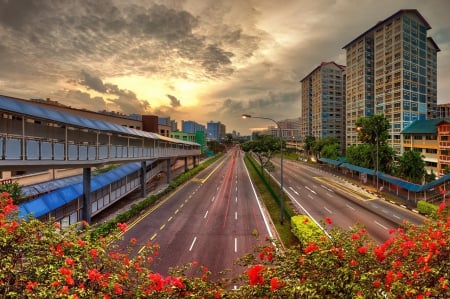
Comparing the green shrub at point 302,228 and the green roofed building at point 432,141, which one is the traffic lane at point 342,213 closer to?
the green shrub at point 302,228

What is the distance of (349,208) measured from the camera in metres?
30.7

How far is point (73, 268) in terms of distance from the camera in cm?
551

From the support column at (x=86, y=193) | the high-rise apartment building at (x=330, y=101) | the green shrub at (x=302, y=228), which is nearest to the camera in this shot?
the green shrub at (x=302, y=228)

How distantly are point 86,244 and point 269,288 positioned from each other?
4.84 m

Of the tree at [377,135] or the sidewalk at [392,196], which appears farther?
the tree at [377,135]

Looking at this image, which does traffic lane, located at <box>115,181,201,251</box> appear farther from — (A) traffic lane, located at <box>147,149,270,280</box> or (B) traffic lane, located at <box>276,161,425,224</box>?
(B) traffic lane, located at <box>276,161,425,224</box>

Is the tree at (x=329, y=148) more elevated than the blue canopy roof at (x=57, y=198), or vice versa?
the tree at (x=329, y=148)

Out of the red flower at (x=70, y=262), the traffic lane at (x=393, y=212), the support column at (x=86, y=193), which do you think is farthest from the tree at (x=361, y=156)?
the red flower at (x=70, y=262)

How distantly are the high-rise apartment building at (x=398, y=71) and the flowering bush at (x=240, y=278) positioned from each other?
70365 millimetres

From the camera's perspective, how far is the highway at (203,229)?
17547 mm

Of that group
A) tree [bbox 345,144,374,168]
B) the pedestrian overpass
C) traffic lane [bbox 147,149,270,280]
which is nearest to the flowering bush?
→ the pedestrian overpass

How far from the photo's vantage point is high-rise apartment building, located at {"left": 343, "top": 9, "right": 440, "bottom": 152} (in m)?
65.8

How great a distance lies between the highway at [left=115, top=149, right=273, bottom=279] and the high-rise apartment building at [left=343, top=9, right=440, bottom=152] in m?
55.0

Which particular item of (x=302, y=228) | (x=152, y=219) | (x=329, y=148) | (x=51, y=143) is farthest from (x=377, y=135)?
(x=51, y=143)
